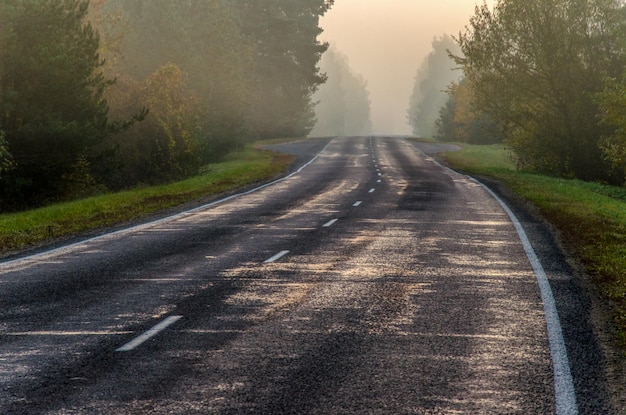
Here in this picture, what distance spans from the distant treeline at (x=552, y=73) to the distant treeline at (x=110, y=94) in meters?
13.8

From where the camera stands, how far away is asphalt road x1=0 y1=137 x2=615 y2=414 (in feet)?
→ 22.0

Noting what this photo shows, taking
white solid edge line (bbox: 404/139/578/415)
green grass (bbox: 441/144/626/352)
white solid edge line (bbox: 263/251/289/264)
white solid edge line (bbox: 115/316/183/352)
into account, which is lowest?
green grass (bbox: 441/144/626/352)

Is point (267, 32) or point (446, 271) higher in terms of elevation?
point (267, 32)

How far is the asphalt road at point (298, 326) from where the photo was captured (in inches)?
264

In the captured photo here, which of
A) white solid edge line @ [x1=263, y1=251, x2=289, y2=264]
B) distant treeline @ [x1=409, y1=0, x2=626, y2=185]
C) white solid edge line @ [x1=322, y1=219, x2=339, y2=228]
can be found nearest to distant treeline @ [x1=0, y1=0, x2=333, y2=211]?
white solid edge line @ [x1=322, y1=219, x2=339, y2=228]

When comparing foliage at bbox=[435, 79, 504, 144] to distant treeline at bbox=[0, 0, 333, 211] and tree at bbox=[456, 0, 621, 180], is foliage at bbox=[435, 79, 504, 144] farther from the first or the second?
tree at bbox=[456, 0, 621, 180]

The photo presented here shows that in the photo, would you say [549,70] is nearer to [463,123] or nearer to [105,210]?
[105,210]

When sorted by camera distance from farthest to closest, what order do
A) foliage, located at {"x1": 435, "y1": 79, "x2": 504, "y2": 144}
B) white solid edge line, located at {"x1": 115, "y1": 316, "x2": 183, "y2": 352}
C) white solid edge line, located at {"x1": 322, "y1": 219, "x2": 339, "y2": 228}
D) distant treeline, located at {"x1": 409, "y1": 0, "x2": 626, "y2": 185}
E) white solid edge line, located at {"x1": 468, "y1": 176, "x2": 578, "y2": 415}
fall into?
foliage, located at {"x1": 435, "y1": 79, "x2": 504, "y2": 144} < distant treeline, located at {"x1": 409, "y1": 0, "x2": 626, "y2": 185} < white solid edge line, located at {"x1": 322, "y1": 219, "x2": 339, "y2": 228} < white solid edge line, located at {"x1": 115, "y1": 316, "x2": 183, "y2": 352} < white solid edge line, located at {"x1": 468, "y1": 176, "x2": 578, "y2": 415}

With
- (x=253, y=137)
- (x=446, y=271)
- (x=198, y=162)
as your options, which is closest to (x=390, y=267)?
(x=446, y=271)

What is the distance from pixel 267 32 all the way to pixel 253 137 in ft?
36.7

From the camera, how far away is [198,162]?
42062mm

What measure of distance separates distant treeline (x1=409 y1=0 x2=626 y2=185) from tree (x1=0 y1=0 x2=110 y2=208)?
17.2 meters

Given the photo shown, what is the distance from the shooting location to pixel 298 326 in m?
9.26

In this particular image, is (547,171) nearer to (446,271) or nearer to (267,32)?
(446,271)
